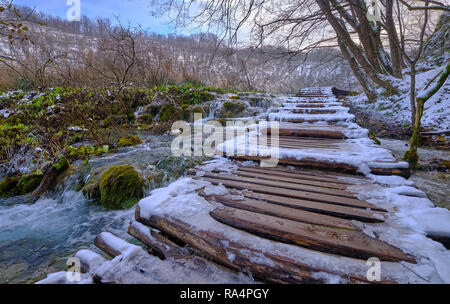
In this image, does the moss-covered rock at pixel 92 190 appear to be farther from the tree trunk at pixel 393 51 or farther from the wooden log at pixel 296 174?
the tree trunk at pixel 393 51

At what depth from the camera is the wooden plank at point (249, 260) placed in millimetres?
916

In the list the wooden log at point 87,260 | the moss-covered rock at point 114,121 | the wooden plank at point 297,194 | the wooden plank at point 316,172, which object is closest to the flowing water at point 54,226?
the wooden log at point 87,260

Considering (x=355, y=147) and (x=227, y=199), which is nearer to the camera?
(x=227, y=199)

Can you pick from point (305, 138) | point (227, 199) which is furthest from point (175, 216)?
point (305, 138)

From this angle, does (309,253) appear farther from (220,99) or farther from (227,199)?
(220,99)

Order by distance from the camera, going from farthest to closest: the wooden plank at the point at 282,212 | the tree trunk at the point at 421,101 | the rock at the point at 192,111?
the rock at the point at 192,111 < the tree trunk at the point at 421,101 < the wooden plank at the point at 282,212

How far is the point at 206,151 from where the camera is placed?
14.9 ft

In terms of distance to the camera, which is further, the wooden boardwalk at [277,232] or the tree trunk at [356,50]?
the tree trunk at [356,50]

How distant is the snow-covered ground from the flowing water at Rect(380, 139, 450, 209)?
1197 mm

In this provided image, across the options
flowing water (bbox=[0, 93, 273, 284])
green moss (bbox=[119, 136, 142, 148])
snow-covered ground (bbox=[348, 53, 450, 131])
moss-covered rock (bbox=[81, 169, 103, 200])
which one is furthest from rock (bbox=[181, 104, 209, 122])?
snow-covered ground (bbox=[348, 53, 450, 131])

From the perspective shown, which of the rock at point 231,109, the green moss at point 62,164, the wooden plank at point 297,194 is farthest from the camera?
the rock at point 231,109

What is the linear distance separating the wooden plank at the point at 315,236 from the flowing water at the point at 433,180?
2075mm

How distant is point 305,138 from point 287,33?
4996 mm

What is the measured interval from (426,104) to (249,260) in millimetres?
7053
